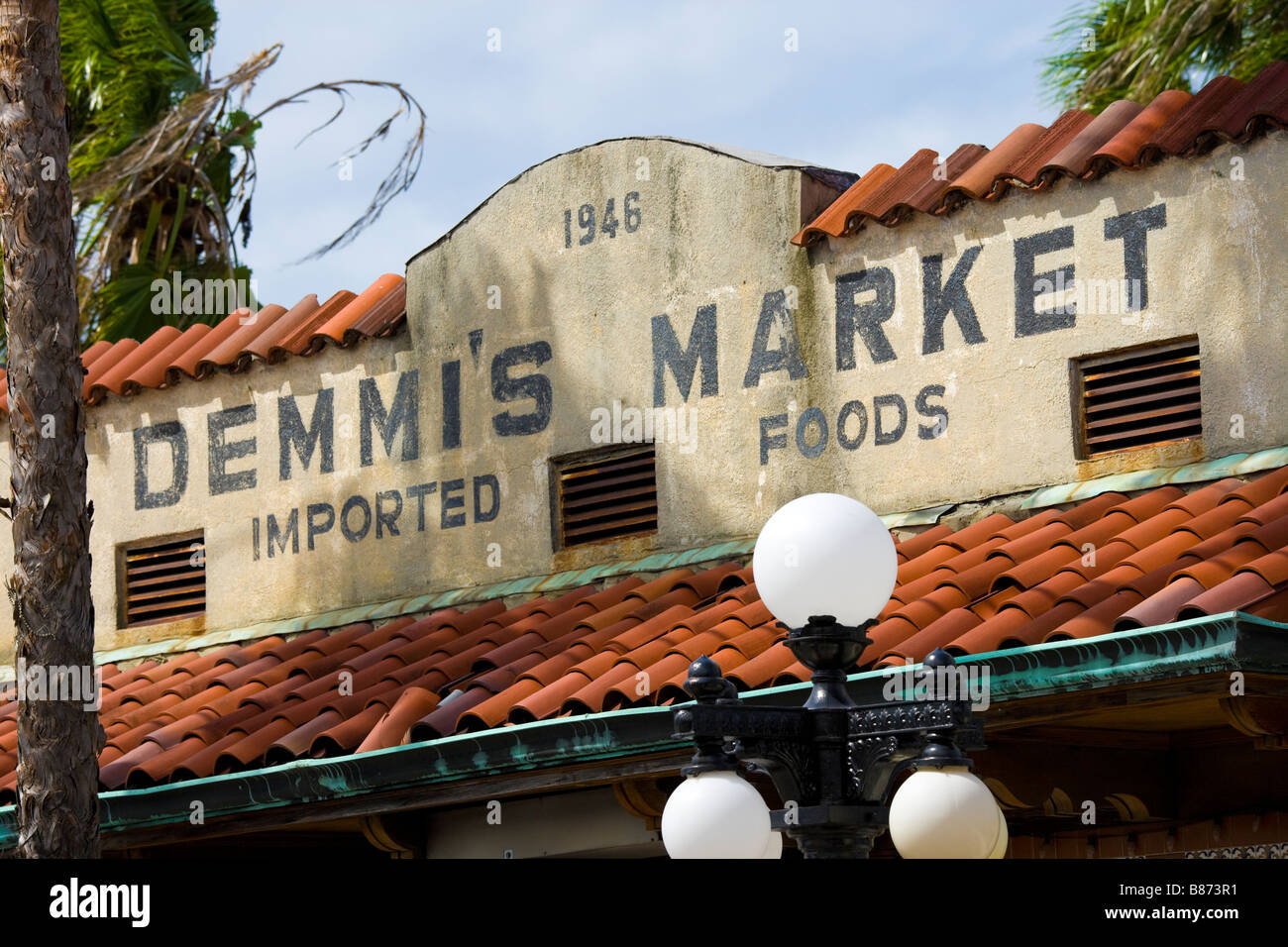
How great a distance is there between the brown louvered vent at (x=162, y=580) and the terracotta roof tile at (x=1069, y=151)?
504 cm

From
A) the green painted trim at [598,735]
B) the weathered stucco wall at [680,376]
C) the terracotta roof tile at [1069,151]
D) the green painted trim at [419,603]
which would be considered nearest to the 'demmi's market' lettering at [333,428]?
the weathered stucco wall at [680,376]

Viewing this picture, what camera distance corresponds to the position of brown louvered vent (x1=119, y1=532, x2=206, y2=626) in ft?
44.9

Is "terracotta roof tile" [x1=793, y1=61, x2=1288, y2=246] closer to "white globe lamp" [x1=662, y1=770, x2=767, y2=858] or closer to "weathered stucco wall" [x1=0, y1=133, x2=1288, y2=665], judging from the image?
"weathered stucco wall" [x1=0, y1=133, x2=1288, y2=665]

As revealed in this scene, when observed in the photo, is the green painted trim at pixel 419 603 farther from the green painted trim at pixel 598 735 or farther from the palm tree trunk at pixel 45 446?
the palm tree trunk at pixel 45 446

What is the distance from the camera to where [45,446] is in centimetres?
908

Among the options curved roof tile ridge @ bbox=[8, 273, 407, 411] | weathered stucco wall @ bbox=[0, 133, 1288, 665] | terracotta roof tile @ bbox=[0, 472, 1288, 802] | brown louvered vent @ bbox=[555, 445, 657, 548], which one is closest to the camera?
terracotta roof tile @ bbox=[0, 472, 1288, 802]

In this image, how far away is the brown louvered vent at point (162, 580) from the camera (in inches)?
539

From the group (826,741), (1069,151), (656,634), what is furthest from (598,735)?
(1069,151)

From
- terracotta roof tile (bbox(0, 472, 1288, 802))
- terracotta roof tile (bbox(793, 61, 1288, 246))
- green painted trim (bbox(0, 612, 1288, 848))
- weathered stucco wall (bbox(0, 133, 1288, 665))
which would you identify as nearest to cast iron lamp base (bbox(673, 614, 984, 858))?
green painted trim (bbox(0, 612, 1288, 848))

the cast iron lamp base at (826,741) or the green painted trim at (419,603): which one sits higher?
the green painted trim at (419,603)

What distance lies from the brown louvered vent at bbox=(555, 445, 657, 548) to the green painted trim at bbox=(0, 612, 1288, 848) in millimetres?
2945
